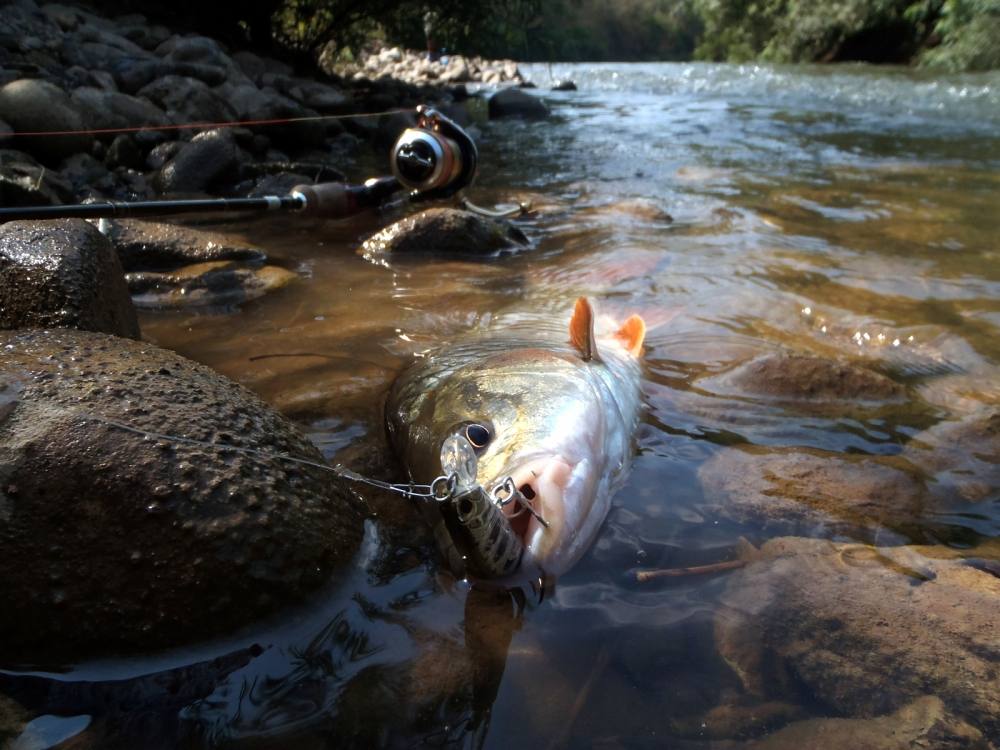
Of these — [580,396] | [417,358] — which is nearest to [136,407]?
[580,396]

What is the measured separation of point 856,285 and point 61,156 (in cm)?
728

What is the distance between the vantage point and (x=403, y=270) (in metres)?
5.38

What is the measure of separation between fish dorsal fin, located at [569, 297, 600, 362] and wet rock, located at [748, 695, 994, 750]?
162cm

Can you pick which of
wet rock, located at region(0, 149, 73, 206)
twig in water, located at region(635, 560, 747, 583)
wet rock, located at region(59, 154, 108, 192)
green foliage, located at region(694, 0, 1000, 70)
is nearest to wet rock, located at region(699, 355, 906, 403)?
twig in water, located at region(635, 560, 747, 583)

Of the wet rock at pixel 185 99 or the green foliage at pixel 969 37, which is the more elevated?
the green foliage at pixel 969 37

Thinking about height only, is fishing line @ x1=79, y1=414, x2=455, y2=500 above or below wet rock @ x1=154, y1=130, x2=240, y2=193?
above

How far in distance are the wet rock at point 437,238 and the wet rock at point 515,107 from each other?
37.0ft

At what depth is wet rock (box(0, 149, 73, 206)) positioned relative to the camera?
5.23 m

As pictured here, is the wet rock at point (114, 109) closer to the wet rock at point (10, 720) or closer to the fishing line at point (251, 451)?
the fishing line at point (251, 451)

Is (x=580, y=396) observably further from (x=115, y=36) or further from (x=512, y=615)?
(x=115, y=36)

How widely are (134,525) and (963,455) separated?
2.86 m

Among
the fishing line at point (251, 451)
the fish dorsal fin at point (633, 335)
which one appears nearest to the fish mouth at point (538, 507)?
the fishing line at point (251, 451)

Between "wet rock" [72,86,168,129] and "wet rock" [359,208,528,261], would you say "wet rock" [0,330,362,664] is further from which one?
"wet rock" [72,86,168,129]

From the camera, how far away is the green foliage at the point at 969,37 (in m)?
22.6
